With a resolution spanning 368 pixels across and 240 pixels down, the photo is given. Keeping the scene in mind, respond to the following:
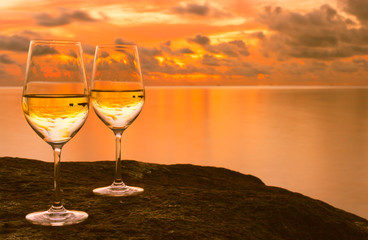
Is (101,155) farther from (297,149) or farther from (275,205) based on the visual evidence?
(275,205)

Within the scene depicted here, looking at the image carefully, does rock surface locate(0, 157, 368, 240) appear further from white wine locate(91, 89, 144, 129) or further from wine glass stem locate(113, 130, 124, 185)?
white wine locate(91, 89, 144, 129)

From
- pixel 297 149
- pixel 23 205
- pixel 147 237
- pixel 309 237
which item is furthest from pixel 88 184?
pixel 297 149

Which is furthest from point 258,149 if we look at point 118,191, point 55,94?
point 55,94

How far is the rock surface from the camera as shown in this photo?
5.61 feet

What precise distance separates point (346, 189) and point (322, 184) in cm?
129

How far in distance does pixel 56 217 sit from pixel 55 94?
0.55 metres

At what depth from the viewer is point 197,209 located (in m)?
2.03

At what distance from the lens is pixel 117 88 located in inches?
105

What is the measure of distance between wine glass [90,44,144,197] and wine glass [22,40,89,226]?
0.59 meters

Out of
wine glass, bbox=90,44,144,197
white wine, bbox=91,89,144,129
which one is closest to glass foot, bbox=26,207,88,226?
wine glass, bbox=90,44,144,197

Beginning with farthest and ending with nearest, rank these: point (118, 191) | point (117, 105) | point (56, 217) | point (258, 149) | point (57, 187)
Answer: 1. point (258, 149)
2. point (117, 105)
3. point (118, 191)
4. point (57, 187)
5. point (56, 217)

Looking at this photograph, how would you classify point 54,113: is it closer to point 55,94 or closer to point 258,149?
point 55,94

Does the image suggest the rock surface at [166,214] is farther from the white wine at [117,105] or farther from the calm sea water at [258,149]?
the calm sea water at [258,149]

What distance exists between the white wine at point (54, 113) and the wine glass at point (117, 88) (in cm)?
63
